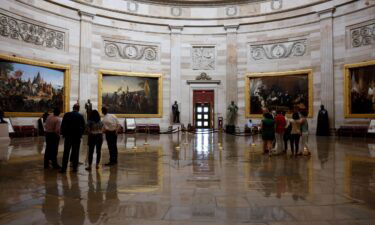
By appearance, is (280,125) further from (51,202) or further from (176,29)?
(176,29)

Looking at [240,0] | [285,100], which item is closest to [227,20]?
[240,0]

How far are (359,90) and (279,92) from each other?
239 inches

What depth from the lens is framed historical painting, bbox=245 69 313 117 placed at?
25.3m

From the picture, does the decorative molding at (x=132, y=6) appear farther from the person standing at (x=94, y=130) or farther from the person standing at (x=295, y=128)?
the person standing at (x=94, y=130)

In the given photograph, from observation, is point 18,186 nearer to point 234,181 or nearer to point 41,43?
point 234,181

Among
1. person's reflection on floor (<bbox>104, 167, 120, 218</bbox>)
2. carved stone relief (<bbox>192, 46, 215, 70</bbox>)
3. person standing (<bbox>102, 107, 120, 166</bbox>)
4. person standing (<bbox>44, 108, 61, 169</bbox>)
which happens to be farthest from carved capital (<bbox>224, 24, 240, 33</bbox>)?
person's reflection on floor (<bbox>104, 167, 120, 218</bbox>)

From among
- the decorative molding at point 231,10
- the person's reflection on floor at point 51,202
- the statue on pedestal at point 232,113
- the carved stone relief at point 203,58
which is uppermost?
the decorative molding at point 231,10

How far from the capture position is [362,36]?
22.2 meters

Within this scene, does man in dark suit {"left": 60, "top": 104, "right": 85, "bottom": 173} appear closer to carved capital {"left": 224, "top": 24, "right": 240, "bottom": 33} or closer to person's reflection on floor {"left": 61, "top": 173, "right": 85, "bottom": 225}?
person's reflection on floor {"left": 61, "top": 173, "right": 85, "bottom": 225}

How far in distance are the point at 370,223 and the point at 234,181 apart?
307 cm

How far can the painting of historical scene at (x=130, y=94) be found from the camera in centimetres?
2660

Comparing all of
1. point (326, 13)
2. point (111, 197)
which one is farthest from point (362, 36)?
point (111, 197)

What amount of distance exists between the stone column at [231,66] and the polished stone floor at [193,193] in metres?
Result: 18.8

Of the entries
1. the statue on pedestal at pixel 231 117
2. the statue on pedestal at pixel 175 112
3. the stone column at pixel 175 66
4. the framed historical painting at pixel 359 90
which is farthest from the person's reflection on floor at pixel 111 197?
the stone column at pixel 175 66
